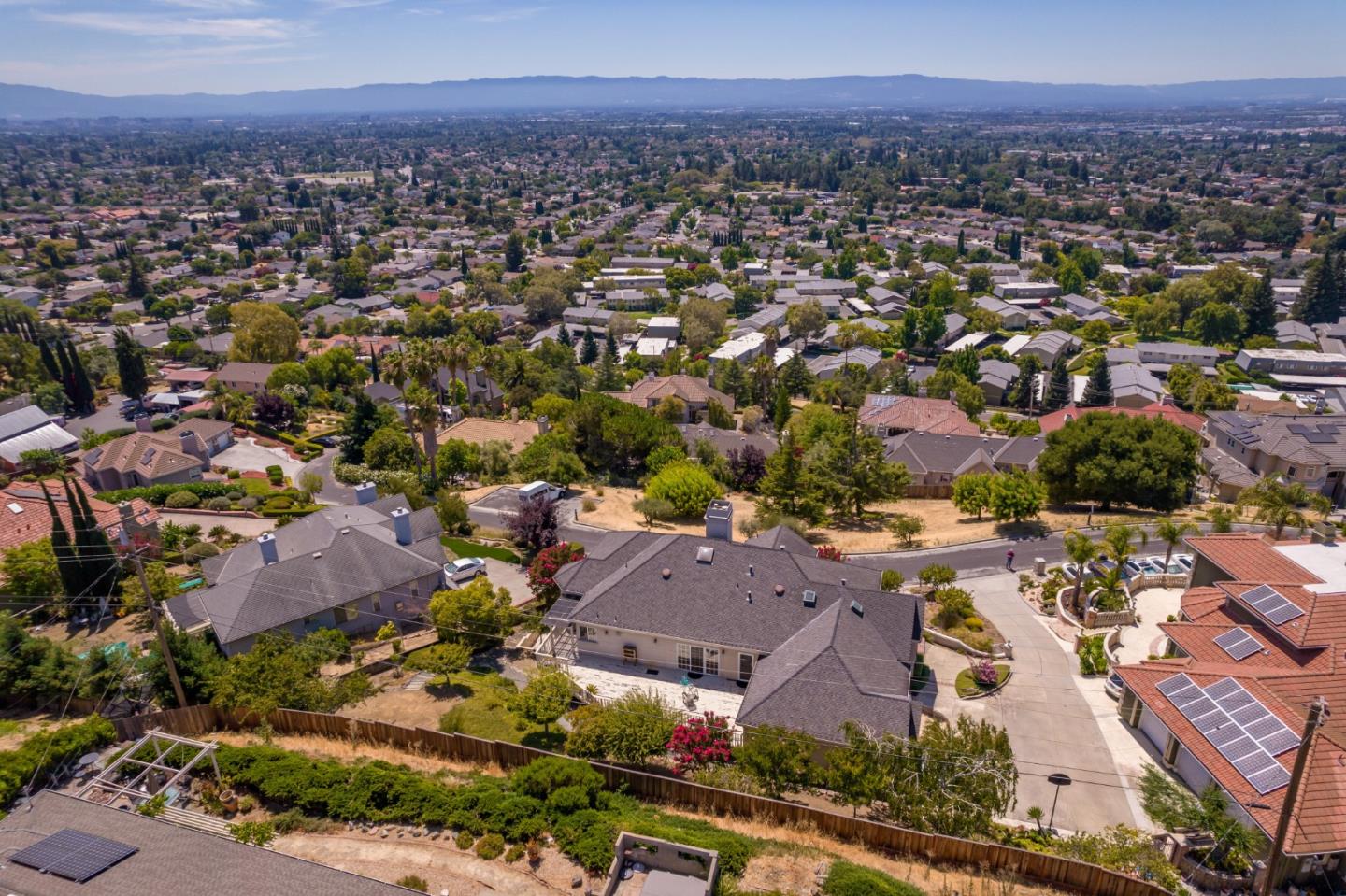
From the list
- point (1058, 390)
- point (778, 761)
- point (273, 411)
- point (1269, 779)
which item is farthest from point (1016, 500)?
point (273, 411)

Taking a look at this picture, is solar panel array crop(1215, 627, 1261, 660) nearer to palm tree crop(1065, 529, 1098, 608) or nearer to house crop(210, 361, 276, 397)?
palm tree crop(1065, 529, 1098, 608)

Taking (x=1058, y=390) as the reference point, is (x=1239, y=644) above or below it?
above

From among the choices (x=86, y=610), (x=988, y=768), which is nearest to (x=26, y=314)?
(x=86, y=610)

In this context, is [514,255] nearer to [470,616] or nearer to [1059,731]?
[470,616]

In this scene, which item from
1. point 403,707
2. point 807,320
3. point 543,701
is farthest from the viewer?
point 807,320

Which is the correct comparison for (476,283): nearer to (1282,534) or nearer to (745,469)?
(745,469)

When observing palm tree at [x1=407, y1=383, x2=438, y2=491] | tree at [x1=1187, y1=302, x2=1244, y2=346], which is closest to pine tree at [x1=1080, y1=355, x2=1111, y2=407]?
tree at [x1=1187, y1=302, x2=1244, y2=346]

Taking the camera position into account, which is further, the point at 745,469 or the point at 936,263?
the point at 936,263
